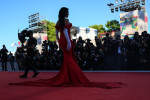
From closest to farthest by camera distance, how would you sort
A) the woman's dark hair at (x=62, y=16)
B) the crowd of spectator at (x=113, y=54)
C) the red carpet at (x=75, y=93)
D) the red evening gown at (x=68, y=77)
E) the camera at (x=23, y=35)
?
the red carpet at (x=75, y=93)
the red evening gown at (x=68, y=77)
the woman's dark hair at (x=62, y=16)
the camera at (x=23, y=35)
the crowd of spectator at (x=113, y=54)

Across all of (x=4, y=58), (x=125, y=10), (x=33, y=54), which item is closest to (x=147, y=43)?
(x=33, y=54)

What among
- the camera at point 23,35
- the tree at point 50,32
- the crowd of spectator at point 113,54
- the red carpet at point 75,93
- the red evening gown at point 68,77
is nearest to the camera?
the red carpet at point 75,93

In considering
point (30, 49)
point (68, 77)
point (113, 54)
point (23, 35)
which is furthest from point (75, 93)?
point (113, 54)

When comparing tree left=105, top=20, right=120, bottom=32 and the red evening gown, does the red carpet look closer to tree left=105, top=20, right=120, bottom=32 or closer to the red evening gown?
the red evening gown

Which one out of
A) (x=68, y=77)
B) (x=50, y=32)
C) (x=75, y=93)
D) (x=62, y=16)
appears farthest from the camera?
(x=50, y=32)

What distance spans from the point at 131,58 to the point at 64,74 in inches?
214

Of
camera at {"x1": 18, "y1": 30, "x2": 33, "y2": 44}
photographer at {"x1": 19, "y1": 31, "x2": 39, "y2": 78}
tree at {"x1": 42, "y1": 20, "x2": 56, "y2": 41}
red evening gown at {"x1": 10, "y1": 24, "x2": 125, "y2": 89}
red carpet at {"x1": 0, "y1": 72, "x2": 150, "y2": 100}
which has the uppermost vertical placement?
tree at {"x1": 42, "y1": 20, "x2": 56, "y2": 41}

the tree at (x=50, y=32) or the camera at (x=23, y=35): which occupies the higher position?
the tree at (x=50, y=32)

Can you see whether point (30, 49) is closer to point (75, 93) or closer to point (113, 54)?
point (75, 93)

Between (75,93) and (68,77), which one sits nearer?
(75,93)

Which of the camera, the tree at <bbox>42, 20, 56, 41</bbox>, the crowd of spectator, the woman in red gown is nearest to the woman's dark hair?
the woman in red gown

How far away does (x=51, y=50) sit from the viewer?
11250 millimetres

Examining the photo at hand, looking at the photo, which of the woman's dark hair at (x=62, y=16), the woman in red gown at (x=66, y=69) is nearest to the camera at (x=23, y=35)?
→ the woman in red gown at (x=66, y=69)

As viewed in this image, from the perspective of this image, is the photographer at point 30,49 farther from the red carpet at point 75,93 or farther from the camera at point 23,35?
the red carpet at point 75,93
